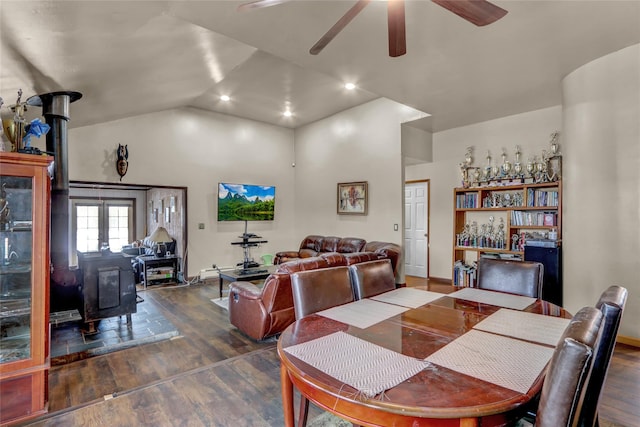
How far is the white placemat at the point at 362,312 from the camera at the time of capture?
1.70 m

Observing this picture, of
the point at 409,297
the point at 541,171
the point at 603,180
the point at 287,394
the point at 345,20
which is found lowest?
the point at 287,394

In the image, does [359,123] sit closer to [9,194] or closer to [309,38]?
[309,38]

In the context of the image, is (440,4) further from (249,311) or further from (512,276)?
(249,311)

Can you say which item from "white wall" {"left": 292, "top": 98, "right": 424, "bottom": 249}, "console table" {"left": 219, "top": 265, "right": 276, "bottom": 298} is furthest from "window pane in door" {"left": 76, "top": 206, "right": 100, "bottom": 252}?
"console table" {"left": 219, "top": 265, "right": 276, "bottom": 298}

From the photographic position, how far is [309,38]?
2.82 meters

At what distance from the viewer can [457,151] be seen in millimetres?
5695

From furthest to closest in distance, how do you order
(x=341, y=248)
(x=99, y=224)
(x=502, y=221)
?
(x=99, y=224) < (x=341, y=248) < (x=502, y=221)

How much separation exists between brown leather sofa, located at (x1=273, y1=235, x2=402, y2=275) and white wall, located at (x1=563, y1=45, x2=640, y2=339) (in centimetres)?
235

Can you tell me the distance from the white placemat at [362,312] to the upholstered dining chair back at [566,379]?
81cm

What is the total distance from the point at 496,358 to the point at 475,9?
1.83 metres

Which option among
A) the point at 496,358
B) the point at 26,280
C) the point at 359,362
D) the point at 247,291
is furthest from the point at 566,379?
the point at 26,280

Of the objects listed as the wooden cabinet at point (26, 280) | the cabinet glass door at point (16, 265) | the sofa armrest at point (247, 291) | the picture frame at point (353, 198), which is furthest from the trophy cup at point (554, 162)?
the cabinet glass door at point (16, 265)

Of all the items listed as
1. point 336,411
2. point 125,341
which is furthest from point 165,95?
point 336,411

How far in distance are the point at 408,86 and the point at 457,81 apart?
0.56 m
